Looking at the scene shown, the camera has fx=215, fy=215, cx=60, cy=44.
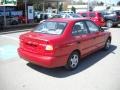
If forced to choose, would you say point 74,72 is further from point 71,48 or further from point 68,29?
point 68,29

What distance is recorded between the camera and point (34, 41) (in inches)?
251

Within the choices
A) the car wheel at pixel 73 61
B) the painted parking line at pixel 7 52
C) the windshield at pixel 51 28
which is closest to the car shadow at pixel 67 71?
the car wheel at pixel 73 61

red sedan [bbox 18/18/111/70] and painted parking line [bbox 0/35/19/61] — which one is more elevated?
red sedan [bbox 18/18/111/70]

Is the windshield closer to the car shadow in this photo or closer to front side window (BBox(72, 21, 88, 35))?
front side window (BBox(72, 21, 88, 35))

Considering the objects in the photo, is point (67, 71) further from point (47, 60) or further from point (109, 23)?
point (109, 23)

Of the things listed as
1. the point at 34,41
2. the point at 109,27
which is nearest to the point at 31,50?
the point at 34,41

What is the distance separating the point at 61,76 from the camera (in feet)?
20.7

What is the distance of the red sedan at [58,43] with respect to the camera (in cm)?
608

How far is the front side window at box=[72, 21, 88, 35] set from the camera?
6.92 meters

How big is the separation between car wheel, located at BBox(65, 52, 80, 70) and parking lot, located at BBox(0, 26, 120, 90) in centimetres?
16

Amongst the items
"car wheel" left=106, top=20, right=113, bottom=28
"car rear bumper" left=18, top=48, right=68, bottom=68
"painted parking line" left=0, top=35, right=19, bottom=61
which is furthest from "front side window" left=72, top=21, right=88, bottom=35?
"car wheel" left=106, top=20, right=113, bottom=28

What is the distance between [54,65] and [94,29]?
2.86 meters

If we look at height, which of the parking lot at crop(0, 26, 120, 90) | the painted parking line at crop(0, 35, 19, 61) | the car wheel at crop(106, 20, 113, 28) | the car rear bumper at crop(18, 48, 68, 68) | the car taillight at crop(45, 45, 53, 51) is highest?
the car wheel at crop(106, 20, 113, 28)

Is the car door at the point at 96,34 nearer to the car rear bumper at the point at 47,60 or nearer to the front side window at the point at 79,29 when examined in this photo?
the front side window at the point at 79,29
